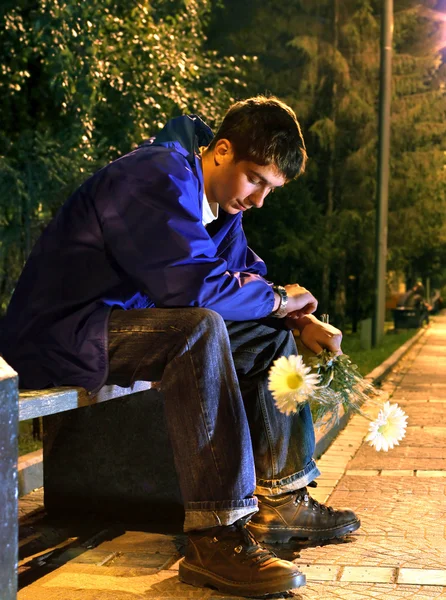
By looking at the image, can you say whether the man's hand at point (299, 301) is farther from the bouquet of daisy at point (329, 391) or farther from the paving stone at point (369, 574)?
the paving stone at point (369, 574)

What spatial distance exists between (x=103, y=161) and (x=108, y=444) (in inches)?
254

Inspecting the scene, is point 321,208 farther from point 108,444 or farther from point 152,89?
point 108,444

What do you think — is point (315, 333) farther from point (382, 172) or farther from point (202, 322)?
point (382, 172)

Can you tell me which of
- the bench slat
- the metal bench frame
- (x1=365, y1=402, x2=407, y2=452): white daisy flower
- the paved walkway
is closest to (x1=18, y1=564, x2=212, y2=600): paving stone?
the paved walkway

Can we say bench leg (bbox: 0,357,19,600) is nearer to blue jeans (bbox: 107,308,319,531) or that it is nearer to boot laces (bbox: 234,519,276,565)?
blue jeans (bbox: 107,308,319,531)

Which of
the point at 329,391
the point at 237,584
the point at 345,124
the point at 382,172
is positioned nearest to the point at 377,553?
the point at 329,391

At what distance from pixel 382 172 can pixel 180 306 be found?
15.8m

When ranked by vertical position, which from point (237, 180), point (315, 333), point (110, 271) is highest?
point (237, 180)

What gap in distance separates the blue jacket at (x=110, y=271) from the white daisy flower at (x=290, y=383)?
28cm

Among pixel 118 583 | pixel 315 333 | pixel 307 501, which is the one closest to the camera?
pixel 118 583

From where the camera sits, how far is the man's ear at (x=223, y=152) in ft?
12.8

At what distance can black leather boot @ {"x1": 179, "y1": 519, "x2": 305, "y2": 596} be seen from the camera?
3410 mm

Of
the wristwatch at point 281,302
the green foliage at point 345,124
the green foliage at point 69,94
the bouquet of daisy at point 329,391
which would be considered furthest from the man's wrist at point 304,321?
the green foliage at point 345,124

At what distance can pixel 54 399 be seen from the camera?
10.9 feet
